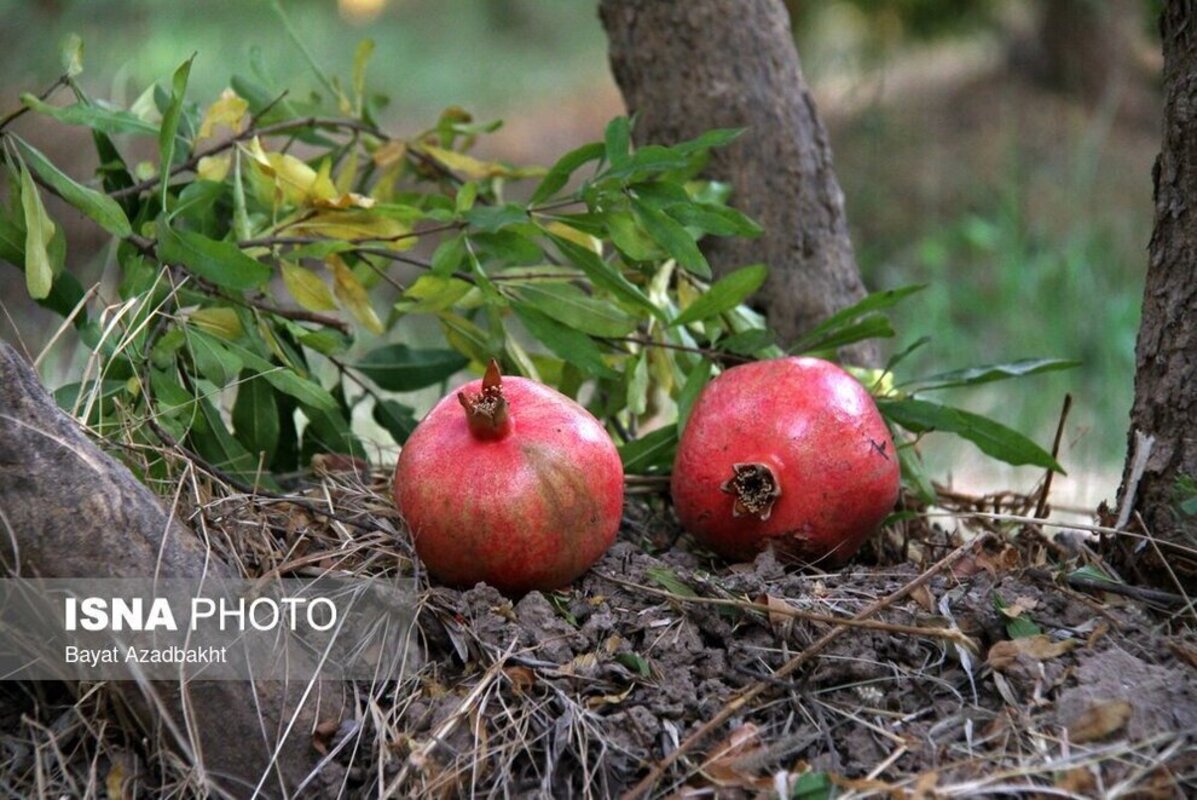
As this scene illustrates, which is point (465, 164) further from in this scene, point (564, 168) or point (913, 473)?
point (913, 473)

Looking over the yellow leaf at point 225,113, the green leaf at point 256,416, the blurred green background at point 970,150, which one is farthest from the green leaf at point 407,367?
the blurred green background at point 970,150

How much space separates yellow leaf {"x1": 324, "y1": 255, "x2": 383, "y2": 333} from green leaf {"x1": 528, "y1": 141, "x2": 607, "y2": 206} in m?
0.33

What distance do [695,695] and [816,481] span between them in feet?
1.51

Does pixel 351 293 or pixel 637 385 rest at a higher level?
pixel 351 293

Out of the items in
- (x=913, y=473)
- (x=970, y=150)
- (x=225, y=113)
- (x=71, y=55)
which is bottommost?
(x=970, y=150)

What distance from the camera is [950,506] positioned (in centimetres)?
225

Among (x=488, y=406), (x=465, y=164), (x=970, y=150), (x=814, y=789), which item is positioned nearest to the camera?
(x=814, y=789)

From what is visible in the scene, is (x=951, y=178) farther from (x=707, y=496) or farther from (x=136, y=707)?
(x=136, y=707)

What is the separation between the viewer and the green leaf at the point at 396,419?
2186 mm

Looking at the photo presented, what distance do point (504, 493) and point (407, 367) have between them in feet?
2.32

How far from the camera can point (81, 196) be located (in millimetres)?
1790

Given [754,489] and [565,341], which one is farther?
[565,341]

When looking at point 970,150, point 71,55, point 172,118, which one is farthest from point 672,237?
point 970,150

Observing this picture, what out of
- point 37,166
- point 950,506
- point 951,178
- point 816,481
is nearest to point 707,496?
point 816,481
